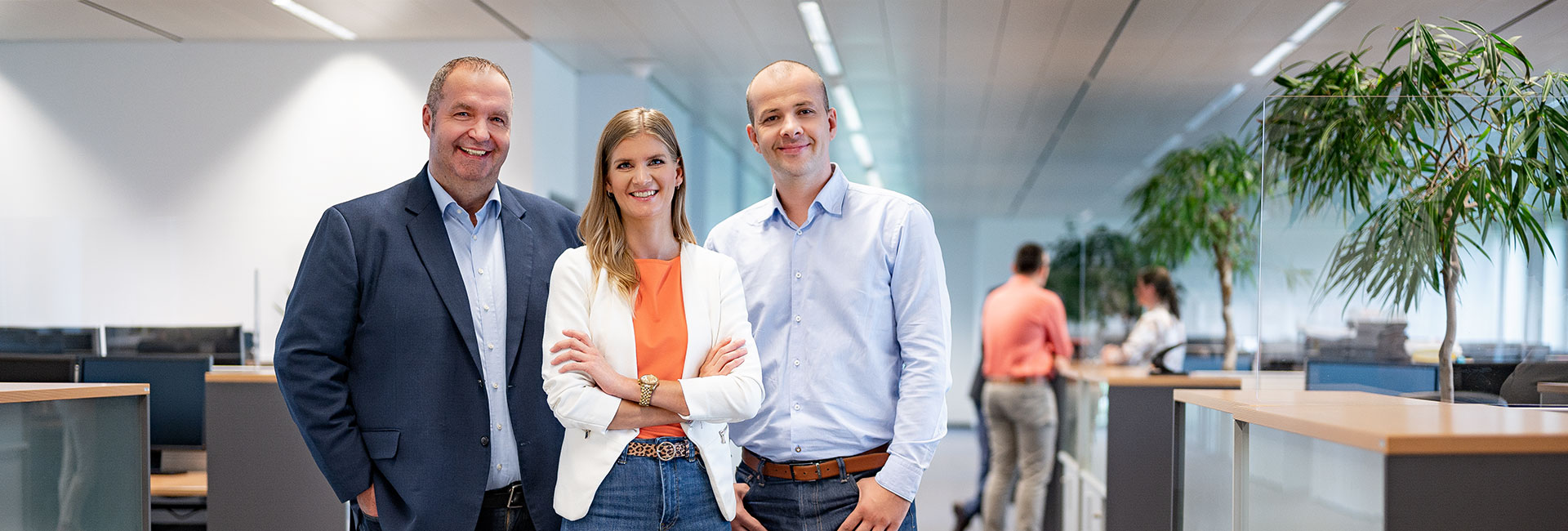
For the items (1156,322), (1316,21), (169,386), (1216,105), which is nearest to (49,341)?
(169,386)

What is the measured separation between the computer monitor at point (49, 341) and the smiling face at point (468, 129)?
3.95m

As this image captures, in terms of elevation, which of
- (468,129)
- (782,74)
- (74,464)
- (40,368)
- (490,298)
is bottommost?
(74,464)

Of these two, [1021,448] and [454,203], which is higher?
[454,203]

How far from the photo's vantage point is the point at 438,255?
191 cm

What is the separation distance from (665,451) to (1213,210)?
5.96 metres

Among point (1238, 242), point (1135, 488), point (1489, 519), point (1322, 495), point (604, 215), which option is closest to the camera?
point (1489, 519)

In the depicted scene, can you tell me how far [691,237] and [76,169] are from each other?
5.40 metres

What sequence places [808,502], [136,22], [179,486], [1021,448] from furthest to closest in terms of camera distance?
[1021,448]
[136,22]
[179,486]
[808,502]

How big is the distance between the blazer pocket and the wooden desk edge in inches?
86.9

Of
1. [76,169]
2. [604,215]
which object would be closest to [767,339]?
[604,215]

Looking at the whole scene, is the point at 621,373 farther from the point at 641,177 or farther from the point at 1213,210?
the point at 1213,210

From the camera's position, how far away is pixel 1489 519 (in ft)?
5.40

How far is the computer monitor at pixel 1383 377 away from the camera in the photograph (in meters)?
2.86

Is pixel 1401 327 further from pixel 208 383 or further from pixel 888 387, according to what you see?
pixel 208 383
